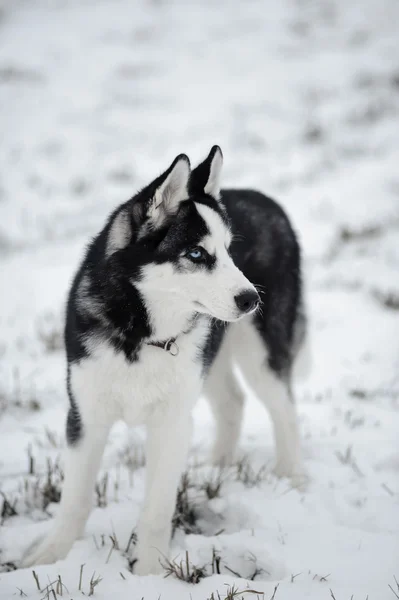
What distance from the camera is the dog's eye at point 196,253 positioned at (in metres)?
2.37

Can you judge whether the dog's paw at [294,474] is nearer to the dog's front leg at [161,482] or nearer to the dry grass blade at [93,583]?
the dog's front leg at [161,482]

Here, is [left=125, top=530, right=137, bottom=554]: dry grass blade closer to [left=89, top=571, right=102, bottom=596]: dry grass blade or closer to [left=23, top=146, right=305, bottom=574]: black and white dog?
[left=23, top=146, right=305, bottom=574]: black and white dog

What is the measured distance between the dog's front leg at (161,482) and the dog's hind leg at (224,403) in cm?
113

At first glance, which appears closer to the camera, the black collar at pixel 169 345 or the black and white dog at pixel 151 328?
the black and white dog at pixel 151 328

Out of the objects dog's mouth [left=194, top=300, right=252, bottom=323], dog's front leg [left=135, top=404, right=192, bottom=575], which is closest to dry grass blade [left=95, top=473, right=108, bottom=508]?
dog's front leg [left=135, top=404, right=192, bottom=575]

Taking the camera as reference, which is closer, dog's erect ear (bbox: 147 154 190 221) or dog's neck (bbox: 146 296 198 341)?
dog's erect ear (bbox: 147 154 190 221)

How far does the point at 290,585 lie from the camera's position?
2.16m

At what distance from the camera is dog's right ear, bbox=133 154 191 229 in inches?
91.9

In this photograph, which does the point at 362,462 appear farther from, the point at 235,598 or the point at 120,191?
the point at 120,191

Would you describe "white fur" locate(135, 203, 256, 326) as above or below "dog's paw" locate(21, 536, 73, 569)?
above

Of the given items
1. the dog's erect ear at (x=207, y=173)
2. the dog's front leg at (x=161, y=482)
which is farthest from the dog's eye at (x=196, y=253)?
the dog's front leg at (x=161, y=482)

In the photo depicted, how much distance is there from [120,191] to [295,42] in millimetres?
12599

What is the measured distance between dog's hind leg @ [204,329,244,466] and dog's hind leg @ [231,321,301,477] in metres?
0.18

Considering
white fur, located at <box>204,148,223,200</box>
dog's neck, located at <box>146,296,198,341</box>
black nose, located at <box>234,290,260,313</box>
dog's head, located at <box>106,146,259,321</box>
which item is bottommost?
dog's neck, located at <box>146,296,198,341</box>
